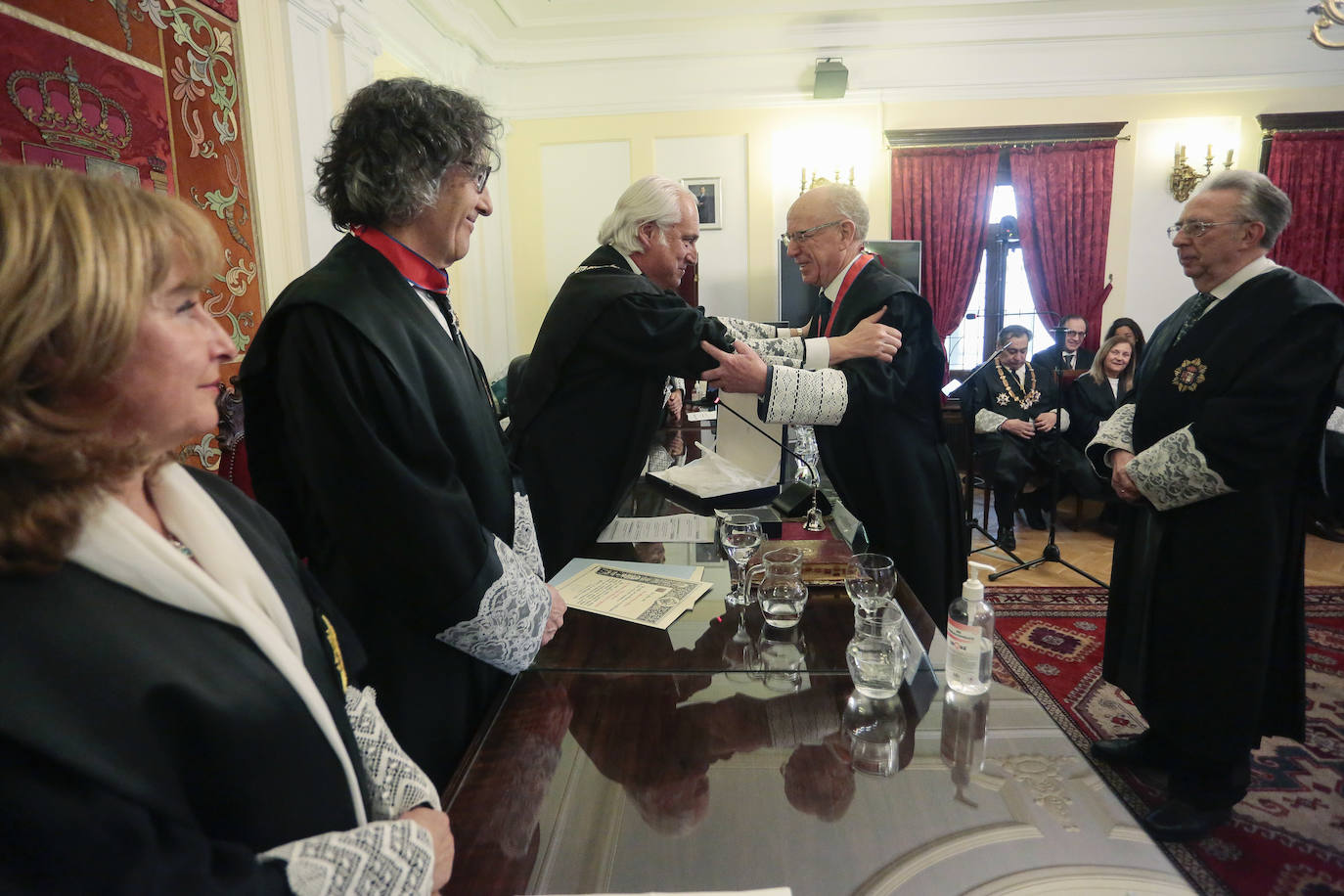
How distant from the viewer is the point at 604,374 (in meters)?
Answer: 1.98

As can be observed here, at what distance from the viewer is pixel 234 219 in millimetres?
3109

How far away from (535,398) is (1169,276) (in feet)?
20.5

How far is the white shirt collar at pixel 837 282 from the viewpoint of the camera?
234 centimetres

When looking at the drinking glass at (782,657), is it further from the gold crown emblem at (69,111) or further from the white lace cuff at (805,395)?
the gold crown emblem at (69,111)

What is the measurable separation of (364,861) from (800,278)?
592cm

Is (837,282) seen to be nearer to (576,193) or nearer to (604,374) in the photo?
(604,374)

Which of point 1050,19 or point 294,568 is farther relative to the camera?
point 1050,19

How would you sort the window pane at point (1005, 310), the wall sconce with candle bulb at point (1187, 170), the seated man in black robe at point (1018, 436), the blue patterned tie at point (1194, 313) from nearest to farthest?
the blue patterned tie at point (1194, 313), the seated man in black robe at point (1018, 436), the wall sconce with candle bulb at point (1187, 170), the window pane at point (1005, 310)

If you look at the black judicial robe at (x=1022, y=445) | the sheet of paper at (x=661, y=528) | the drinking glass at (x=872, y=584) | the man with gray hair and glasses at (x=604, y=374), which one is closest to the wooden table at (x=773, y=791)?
the drinking glass at (x=872, y=584)

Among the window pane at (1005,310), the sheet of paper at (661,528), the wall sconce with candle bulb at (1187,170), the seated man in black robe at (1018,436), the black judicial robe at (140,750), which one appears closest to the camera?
the black judicial robe at (140,750)

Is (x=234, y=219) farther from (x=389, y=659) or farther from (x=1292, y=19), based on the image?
(x=1292, y=19)

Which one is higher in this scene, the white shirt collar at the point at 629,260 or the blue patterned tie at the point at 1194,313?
the white shirt collar at the point at 629,260

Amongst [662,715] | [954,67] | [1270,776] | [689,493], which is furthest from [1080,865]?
[954,67]

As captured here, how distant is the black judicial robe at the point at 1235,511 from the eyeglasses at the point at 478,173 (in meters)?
1.81
